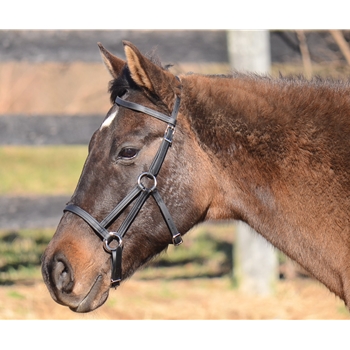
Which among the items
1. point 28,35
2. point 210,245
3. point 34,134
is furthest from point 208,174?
point 210,245

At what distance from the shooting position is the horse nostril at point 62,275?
8.21ft

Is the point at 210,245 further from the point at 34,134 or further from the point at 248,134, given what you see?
the point at 248,134

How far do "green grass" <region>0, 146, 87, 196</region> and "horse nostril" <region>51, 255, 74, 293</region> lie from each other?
18.4 ft

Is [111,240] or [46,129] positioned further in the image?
[46,129]

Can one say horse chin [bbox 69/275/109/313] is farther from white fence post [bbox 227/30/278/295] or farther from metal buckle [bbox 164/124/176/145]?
white fence post [bbox 227/30/278/295]

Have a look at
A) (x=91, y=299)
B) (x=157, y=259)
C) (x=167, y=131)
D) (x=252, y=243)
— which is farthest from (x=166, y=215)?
(x=252, y=243)

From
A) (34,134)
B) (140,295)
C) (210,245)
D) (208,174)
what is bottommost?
(210,245)

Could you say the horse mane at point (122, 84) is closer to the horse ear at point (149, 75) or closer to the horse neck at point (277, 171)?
the horse ear at point (149, 75)

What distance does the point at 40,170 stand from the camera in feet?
36.2

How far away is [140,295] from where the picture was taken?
5430 mm

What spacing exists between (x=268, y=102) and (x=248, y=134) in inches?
7.5

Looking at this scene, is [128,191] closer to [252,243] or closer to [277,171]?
[277,171]

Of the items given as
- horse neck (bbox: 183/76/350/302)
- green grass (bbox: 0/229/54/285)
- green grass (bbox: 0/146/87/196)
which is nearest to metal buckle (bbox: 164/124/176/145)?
horse neck (bbox: 183/76/350/302)

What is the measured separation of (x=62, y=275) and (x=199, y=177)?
30.6 inches
